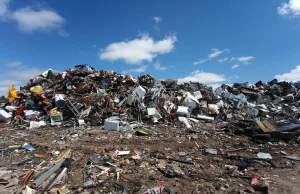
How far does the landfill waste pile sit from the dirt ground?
3cm

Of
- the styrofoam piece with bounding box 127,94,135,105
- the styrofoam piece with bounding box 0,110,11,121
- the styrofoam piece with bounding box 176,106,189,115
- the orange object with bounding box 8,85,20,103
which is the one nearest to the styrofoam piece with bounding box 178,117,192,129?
the styrofoam piece with bounding box 176,106,189,115

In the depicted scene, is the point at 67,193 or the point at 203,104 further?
the point at 203,104

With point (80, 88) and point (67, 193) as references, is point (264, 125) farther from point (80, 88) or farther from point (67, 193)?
point (80, 88)

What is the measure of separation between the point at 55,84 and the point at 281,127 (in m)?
12.3

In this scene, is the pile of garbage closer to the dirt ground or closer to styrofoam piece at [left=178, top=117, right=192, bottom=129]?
styrofoam piece at [left=178, top=117, right=192, bottom=129]

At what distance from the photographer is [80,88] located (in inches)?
519

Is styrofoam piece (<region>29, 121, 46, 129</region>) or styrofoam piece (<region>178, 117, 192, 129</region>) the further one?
styrofoam piece (<region>178, 117, 192, 129</region>)

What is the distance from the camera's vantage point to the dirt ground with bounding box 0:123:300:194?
4.95 m

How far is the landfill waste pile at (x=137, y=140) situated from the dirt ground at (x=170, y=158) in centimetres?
3

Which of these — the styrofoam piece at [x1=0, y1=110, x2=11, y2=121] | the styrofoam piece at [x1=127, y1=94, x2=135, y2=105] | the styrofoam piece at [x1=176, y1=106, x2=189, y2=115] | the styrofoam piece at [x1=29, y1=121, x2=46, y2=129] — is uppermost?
the styrofoam piece at [x1=127, y1=94, x2=135, y2=105]

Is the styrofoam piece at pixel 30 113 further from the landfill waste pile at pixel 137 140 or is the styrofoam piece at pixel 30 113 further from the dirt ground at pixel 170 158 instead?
the dirt ground at pixel 170 158

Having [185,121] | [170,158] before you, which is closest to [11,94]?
[185,121]

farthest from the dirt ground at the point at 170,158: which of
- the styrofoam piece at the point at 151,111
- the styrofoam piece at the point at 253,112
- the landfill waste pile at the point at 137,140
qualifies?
the styrofoam piece at the point at 253,112

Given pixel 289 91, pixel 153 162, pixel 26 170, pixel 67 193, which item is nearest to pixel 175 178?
pixel 153 162
